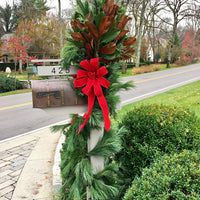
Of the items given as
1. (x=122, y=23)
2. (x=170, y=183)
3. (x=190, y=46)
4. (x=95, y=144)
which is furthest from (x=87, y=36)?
(x=190, y=46)

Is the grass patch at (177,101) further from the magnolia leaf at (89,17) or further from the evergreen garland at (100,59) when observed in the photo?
the magnolia leaf at (89,17)

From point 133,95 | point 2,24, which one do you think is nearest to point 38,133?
point 133,95

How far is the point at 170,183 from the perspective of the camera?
5.42 feet

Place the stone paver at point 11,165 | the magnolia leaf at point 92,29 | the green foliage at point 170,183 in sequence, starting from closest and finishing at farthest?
the green foliage at point 170,183 → the magnolia leaf at point 92,29 → the stone paver at point 11,165

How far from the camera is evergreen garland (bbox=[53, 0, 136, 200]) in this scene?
5.75 ft

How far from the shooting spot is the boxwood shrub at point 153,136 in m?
2.43

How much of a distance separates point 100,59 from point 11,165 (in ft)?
9.75

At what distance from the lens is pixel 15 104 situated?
961 cm

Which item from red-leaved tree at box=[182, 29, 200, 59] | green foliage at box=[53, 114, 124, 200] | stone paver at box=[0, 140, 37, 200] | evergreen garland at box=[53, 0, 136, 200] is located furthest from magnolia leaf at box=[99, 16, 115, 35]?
red-leaved tree at box=[182, 29, 200, 59]

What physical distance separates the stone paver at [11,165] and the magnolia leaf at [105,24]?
253cm

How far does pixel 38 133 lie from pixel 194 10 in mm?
26476

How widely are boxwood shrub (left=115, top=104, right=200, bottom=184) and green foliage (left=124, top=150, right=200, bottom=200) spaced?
21.2 inches

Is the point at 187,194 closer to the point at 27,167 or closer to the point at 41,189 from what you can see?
the point at 41,189

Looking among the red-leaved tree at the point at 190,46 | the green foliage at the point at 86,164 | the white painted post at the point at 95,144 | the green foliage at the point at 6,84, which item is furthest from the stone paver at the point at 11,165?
the red-leaved tree at the point at 190,46
